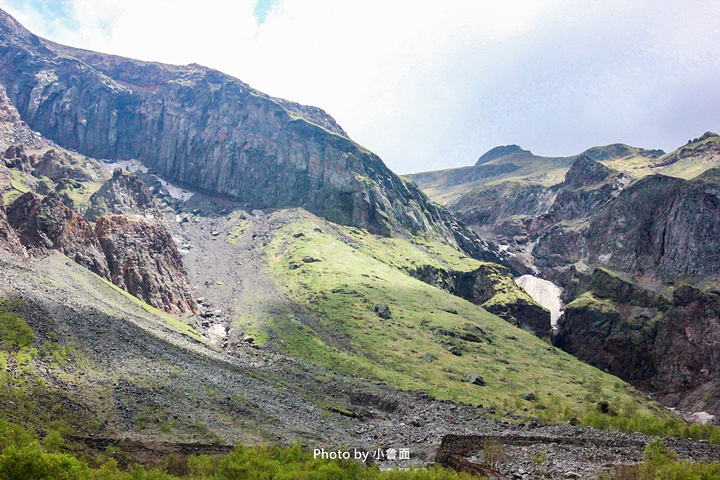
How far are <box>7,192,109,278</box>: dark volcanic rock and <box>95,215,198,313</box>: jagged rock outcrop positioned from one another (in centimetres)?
690

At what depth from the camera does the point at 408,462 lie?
41.9 meters

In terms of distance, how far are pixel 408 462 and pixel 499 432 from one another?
18201 millimetres

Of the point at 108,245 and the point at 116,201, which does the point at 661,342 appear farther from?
the point at 116,201

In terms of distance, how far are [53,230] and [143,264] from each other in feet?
99.0

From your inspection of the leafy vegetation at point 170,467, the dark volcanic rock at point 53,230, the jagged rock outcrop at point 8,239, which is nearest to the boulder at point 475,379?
the leafy vegetation at point 170,467

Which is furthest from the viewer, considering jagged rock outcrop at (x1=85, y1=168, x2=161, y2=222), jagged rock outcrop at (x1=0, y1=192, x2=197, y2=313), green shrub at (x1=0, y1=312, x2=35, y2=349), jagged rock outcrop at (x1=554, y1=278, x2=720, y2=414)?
jagged rock outcrop at (x1=85, y1=168, x2=161, y2=222)

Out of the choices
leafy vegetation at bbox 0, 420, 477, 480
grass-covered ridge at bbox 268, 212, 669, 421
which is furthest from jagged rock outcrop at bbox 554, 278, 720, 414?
leafy vegetation at bbox 0, 420, 477, 480

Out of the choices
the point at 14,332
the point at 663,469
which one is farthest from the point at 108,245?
the point at 663,469

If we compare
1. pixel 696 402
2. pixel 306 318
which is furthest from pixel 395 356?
pixel 696 402

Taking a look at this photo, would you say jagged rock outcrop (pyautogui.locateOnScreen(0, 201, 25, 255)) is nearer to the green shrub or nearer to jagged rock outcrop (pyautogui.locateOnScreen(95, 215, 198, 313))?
jagged rock outcrop (pyautogui.locateOnScreen(95, 215, 198, 313))

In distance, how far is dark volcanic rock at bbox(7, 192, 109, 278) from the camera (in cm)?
9056

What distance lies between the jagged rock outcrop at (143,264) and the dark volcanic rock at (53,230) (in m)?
6.90

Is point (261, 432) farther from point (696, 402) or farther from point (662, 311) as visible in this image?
point (662, 311)

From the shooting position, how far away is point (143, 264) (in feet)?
407
